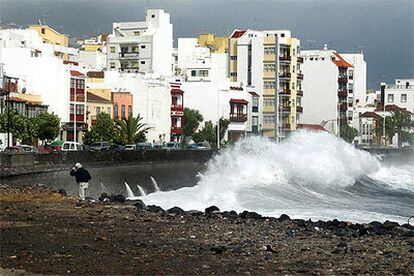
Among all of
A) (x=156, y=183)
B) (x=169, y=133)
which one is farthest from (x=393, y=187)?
(x=169, y=133)

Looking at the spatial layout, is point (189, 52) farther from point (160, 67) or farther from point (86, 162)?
point (86, 162)

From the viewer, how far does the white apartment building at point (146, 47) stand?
101562 mm

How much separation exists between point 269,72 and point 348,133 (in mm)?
19525

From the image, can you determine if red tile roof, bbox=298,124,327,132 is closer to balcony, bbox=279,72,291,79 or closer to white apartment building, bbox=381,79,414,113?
balcony, bbox=279,72,291,79

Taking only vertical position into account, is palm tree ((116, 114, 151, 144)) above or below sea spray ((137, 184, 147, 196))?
above

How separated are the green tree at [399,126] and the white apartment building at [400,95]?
8.55 meters

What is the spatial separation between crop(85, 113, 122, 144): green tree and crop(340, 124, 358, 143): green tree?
171 feet

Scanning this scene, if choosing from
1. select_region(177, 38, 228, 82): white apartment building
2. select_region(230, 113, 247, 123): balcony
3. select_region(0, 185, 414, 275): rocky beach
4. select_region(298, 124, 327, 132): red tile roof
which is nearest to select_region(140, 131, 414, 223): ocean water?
select_region(0, 185, 414, 275): rocky beach

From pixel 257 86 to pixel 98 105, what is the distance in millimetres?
32451

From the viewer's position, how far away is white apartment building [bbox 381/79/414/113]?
144 meters

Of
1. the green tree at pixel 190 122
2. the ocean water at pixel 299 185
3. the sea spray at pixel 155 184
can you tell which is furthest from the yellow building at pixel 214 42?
the sea spray at pixel 155 184

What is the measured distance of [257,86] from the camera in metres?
104

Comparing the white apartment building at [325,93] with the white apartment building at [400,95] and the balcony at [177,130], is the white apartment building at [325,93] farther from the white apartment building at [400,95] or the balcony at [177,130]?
the balcony at [177,130]

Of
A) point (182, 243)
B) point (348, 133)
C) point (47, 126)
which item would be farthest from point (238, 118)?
point (182, 243)
